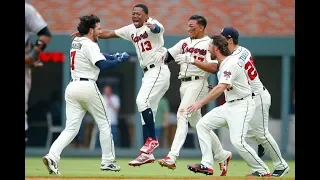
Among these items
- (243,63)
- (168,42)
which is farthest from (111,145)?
(168,42)

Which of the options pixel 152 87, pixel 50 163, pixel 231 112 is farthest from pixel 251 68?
pixel 50 163

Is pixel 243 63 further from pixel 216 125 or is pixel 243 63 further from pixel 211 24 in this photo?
pixel 211 24

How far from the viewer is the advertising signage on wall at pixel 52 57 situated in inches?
852

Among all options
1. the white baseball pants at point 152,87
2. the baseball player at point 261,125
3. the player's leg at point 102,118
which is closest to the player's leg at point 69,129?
the player's leg at point 102,118

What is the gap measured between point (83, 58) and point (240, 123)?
231 centimetres

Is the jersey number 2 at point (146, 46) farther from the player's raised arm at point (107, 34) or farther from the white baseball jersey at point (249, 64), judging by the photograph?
the white baseball jersey at point (249, 64)

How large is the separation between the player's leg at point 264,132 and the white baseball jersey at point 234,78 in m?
0.66

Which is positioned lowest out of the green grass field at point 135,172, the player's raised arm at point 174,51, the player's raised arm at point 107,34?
the green grass field at point 135,172

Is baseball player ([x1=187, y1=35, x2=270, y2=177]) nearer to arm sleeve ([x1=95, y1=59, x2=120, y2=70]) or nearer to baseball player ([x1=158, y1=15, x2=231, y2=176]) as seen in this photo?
baseball player ([x1=158, y1=15, x2=231, y2=176])

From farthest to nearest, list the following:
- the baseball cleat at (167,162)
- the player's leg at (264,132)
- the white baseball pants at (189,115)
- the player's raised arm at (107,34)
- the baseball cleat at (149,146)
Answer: the player's raised arm at (107,34) < the player's leg at (264,132) < the white baseball pants at (189,115) < the baseball cleat at (149,146) < the baseball cleat at (167,162)

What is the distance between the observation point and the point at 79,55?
1168 cm

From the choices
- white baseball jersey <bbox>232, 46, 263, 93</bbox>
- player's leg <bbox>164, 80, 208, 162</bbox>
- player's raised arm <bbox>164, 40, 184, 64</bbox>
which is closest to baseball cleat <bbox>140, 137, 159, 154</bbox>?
player's leg <bbox>164, 80, 208, 162</bbox>
